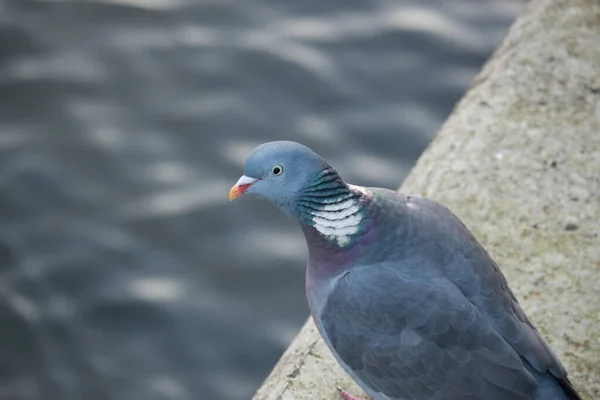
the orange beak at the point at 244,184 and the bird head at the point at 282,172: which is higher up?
the bird head at the point at 282,172

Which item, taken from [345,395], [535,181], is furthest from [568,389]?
[535,181]

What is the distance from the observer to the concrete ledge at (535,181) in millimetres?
3826

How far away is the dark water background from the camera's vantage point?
550 cm

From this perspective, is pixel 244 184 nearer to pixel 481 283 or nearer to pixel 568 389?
pixel 481 283

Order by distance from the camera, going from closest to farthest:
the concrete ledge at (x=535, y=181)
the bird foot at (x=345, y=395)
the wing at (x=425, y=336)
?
the wing at (x=425, y=336)
the bird foot at (x=345, y=395)
the concrete ledge at (x=535, y=181)

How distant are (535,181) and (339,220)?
1.56 meters

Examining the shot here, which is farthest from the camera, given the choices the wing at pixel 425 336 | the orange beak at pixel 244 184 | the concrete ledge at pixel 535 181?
Answer: the concrete ledge at pixel 535 181

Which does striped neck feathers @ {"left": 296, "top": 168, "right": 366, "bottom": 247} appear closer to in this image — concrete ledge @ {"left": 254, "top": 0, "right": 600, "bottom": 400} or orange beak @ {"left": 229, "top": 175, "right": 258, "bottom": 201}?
orange beak @ {"left": 229, "top": 175, "right": 258, "bottom": 201}

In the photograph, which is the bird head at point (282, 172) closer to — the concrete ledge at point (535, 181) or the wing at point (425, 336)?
the wing at point (425, 336)

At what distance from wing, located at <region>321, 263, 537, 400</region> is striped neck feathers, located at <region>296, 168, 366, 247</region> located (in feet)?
0.51

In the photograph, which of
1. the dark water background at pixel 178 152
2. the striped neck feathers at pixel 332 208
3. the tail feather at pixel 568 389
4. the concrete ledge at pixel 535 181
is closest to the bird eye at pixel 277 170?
the striped neck feathers at pixel 332 208

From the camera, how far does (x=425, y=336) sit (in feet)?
10.4

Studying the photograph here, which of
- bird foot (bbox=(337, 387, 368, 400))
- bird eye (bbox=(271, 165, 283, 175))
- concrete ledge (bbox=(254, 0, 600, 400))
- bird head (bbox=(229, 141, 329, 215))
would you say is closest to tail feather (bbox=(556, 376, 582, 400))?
concrete ledge (bbox=(254, 0, 600, 400))

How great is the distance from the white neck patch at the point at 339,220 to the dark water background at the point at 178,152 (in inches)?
94.9
